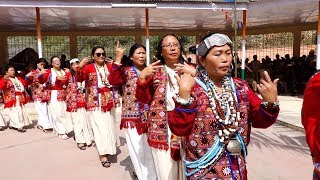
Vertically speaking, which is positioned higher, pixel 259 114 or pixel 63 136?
pixel 259 114

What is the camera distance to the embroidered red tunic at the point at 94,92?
5293 mm

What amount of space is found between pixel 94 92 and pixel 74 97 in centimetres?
172

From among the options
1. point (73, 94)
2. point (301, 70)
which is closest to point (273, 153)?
point (73, 94)

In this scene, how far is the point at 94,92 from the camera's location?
535cm

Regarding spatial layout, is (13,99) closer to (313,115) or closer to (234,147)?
(234,147)

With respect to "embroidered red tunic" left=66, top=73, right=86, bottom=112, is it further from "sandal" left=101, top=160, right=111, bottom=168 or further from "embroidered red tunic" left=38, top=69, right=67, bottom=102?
"sandal" left=101, top=160, right=111, bottom=168

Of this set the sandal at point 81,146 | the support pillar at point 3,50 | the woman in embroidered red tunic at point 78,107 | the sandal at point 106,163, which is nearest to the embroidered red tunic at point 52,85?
the woman in embroidered red tunic at point 78,107

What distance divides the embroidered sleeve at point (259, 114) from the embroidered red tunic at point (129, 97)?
81.6 inches

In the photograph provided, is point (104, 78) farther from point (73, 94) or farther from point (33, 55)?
point (33, 55)

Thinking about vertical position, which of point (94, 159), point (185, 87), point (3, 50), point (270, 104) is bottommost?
point (94, 159)

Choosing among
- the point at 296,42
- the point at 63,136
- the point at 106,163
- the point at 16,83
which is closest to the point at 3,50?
the point at 16,83

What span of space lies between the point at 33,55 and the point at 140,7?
8488 mm

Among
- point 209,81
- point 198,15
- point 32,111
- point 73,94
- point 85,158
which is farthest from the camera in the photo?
point 198,15

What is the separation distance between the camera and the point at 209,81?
2.22m
